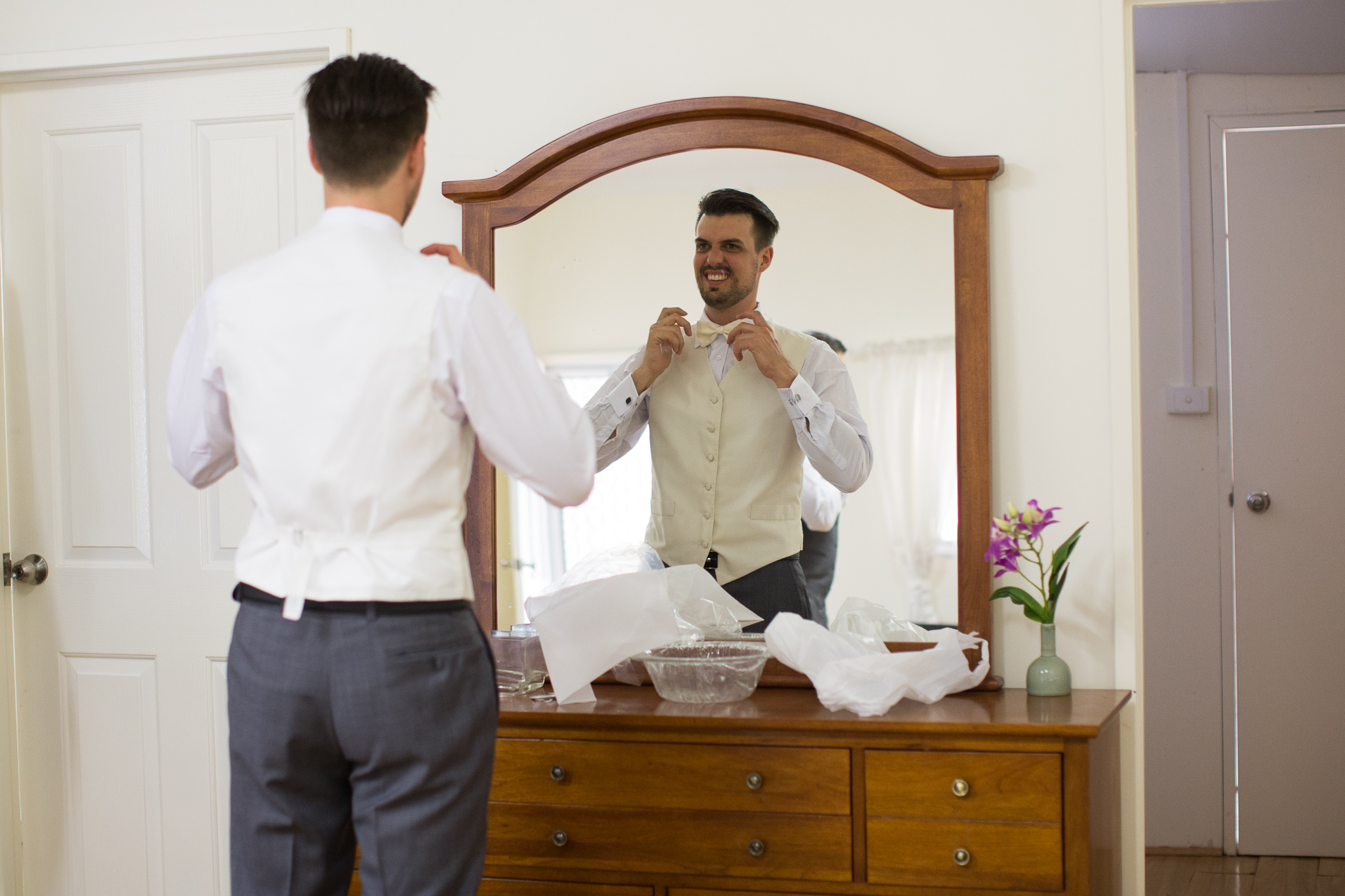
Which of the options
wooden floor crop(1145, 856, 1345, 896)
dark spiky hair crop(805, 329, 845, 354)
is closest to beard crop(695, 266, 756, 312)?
dark spiky hair crop(805, 329, 845, 354)

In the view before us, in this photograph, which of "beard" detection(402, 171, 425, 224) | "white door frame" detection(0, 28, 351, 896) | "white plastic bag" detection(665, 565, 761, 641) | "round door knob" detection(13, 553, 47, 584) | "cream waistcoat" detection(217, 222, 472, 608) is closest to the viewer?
"cream waistcoat" detection(217, 222, 472, 608)

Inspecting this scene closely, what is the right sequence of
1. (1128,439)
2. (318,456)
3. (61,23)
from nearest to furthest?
(318,456)
(1128,439)
(61,23)

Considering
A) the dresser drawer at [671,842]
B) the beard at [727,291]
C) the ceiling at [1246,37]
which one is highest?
the ceiling at [1246,37]

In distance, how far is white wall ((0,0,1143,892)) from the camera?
1997mm

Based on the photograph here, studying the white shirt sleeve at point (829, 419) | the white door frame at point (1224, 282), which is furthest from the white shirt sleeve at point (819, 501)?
the white door frame at point (1224, 282)

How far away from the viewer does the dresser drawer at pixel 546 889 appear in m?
1.80

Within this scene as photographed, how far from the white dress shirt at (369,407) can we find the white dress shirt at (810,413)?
32.8 inches

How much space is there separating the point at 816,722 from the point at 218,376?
104cm

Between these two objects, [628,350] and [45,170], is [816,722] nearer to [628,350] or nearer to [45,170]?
[628,350]

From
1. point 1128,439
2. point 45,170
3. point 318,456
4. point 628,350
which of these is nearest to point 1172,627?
point 1128,439

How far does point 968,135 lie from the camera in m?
2.05

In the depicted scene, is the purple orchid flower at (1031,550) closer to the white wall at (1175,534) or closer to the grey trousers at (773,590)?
the grey trousers at (773,590)

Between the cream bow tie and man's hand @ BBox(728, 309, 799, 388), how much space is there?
10 millimetres

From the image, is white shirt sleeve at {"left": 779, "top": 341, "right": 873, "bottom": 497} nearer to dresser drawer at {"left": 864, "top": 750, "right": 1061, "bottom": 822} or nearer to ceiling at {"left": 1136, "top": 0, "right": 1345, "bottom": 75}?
dresser drawer at {"left": 864, "top": 750, "right": 1061, "bottom": 822}
